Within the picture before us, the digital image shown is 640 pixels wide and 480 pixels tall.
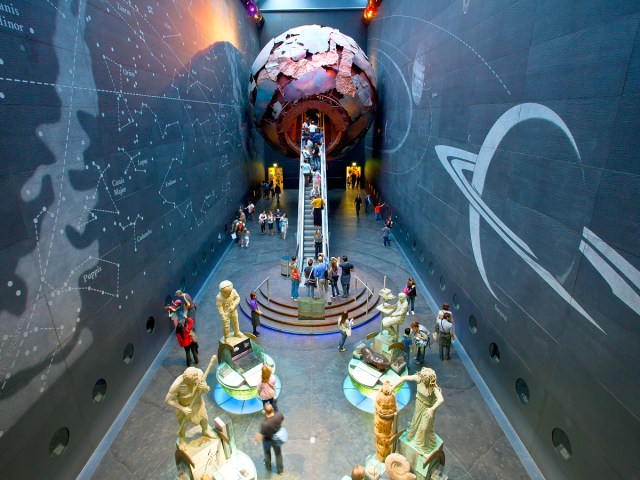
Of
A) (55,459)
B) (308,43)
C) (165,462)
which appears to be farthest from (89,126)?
(308,43)

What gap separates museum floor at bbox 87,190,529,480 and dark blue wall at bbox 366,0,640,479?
68 cm

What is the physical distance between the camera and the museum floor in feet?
21.4

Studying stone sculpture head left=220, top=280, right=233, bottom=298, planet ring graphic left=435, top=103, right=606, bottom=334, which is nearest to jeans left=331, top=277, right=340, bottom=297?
stone sculpture head left=220, top=280, right=233, bottom=298

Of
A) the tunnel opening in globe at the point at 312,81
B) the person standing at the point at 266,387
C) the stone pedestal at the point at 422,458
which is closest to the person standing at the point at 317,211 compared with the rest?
the tunnel opening in globe at the point at 312,81

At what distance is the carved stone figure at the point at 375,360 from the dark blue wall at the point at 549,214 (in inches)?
87.9

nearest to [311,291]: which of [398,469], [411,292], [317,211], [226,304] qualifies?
[411,292]

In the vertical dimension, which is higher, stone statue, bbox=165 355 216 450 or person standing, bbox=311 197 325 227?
person standing, bbox=311 197 325 227

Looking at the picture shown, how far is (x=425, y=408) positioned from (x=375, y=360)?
2.62 metres

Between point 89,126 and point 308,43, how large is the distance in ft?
41.4

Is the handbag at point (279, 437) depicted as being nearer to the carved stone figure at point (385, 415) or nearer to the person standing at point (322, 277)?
the carved stone figure at point (385, 415)

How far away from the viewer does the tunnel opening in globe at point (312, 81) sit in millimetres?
16516

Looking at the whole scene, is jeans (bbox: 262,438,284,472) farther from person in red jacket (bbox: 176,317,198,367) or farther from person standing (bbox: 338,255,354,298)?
person standing (bbox: 338,255,354,298)

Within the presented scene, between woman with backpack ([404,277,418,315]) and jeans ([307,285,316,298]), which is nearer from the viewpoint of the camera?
woman with backpack ([404,277,418,315])

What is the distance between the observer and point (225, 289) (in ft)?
27.6
